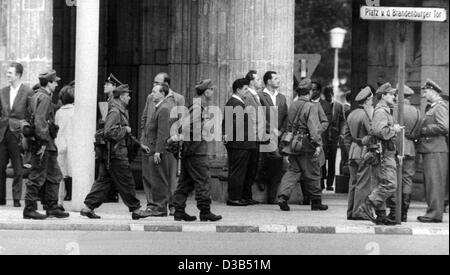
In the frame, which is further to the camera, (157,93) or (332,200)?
(332,200)

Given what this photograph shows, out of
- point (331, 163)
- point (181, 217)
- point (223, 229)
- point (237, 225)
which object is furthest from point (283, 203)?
point (331, 163)

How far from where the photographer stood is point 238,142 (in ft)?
67.5

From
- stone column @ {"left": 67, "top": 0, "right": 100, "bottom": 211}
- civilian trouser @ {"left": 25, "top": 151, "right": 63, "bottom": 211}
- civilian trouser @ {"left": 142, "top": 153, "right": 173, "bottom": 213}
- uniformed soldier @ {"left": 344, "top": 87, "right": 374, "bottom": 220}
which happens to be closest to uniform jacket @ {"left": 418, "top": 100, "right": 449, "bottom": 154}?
uniformed soldier @ {"left": 344, "top": 87, "right": 374, "bottom": 220}

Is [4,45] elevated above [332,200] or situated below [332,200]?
above

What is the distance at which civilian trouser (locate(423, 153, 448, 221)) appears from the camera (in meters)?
18.5

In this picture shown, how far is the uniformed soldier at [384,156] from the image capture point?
17.5 m

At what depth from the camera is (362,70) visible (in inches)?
944

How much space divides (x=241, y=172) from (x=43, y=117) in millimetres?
3924

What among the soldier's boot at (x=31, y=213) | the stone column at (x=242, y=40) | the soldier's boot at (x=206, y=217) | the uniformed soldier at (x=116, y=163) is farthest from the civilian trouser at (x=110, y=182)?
the stone column at (x=242, y=40)

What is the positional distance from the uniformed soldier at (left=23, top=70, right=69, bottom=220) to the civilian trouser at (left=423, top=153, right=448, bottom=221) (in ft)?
15.7

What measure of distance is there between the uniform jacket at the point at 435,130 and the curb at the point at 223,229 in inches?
54.3
